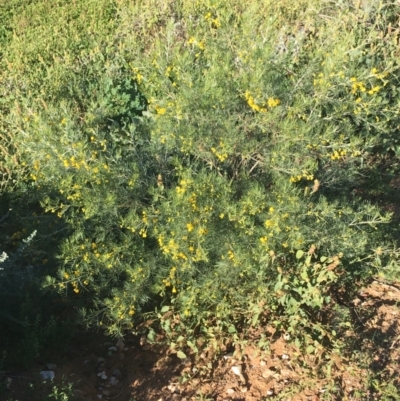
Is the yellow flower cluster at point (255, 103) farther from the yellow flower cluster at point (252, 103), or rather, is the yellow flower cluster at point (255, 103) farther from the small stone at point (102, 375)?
the small stone at point (102, 375)

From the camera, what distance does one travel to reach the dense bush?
3.07 metres

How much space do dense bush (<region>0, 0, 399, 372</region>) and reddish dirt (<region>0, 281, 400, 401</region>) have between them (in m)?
0.19

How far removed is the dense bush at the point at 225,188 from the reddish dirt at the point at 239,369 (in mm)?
188

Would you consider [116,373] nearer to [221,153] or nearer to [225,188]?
[225,188]

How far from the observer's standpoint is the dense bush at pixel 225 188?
307cm

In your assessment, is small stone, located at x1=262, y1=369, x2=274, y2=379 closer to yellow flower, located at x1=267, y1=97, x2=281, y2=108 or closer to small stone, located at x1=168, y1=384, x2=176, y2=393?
small stone, located at x1=168, y1=384, x2=176, y2=393

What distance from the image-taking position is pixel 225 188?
305cm

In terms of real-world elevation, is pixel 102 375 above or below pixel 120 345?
below

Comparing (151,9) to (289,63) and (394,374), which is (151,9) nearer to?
(289,63)

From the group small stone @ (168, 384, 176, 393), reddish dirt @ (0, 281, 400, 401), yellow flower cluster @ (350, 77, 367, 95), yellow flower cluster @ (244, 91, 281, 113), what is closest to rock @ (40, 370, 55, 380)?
reddish dirt @ (0, 281, 400, 401)

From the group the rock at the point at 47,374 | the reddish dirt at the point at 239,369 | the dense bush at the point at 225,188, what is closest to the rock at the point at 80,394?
the reddish dirt at the point at 239,369

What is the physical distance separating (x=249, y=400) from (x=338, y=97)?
1.89m

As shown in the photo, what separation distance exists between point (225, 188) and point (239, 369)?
3.72 feet

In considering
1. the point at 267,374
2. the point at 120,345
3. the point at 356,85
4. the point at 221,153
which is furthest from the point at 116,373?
the point at 356,85
